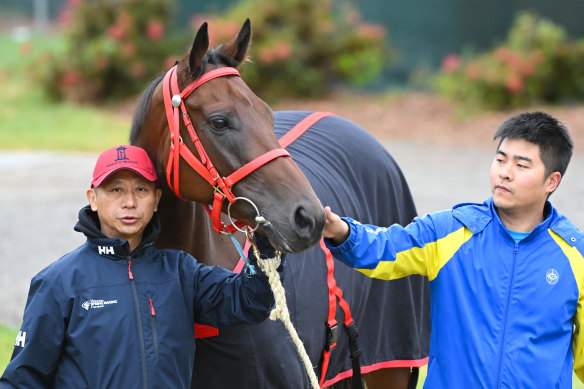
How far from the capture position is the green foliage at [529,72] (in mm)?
11820

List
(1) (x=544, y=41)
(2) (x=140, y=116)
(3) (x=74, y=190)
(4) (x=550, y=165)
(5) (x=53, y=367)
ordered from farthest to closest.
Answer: (1) (x=544, y=41), (3) (x=74, y=190), (2) (x=140, y=116), (4) (x=550, y=165), (5) (x=53, y=367)

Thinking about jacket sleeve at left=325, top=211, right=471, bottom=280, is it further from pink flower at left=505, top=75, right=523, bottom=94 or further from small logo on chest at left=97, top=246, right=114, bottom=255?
pink flower at left=505, top=75, right=523, bottom=94

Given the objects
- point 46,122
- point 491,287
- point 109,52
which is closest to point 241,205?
point 491,287

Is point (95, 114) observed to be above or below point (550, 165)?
above

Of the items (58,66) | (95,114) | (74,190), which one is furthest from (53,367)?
(58,66)

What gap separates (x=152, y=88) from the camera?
2.73m

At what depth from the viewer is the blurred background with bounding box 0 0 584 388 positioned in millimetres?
11805

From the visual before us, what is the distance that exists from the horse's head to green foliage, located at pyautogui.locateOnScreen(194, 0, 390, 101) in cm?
1060

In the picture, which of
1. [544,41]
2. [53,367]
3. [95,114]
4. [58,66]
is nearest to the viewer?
[53,367]

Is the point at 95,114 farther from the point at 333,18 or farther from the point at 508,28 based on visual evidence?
the point at 508,28

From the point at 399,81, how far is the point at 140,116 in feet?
39.6

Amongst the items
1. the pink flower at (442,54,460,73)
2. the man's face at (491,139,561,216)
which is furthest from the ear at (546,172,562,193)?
the pink flower at (442,54,460,73)

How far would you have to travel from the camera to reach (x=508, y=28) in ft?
44.0

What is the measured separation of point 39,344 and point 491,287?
1.45 m
